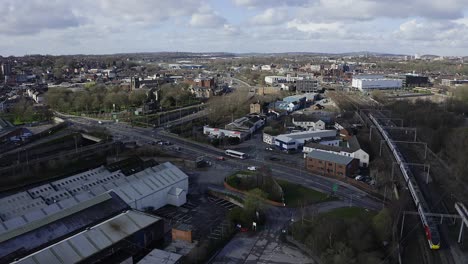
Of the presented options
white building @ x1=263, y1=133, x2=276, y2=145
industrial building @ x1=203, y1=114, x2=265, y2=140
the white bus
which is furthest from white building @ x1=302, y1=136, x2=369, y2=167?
industrial building @ x1=203, y1=114, x2=265, y2=140

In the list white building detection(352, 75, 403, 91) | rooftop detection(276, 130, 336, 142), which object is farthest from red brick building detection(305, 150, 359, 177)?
white building detection(352, 75, 403, 91)

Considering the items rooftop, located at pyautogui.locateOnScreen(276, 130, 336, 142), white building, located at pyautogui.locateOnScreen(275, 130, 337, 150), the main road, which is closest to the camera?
the main road

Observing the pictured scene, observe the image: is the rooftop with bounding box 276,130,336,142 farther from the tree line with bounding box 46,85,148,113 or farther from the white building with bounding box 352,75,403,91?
the white building with bounding box 352,75,403,91

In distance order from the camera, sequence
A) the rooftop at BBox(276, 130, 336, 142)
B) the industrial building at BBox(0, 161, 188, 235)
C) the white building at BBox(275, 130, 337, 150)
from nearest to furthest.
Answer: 1. the industrial building at BBox(0, 161, 188, 235)
2. the white building at BBox(275, 130, 337, 150)
3. the rooftop at BBox(276, 130, 336, 142)

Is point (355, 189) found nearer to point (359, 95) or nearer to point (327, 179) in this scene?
point (327, 179)

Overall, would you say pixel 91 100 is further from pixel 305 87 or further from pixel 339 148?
pixel 305 87

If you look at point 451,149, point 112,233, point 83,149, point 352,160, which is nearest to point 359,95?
point 451,149

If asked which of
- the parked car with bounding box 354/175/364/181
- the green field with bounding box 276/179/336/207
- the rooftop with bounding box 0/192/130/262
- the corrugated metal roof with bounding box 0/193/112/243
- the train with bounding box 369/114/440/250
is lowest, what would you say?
the green field with bounding box 276/179/336/207

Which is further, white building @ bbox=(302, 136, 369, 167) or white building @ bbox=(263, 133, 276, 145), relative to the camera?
white building @ bbox=(263, 133, 276, 145)

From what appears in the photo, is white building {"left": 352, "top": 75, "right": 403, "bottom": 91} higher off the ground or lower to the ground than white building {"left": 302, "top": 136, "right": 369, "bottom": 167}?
higher

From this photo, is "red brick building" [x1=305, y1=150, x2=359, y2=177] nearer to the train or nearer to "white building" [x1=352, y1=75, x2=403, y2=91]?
the train
